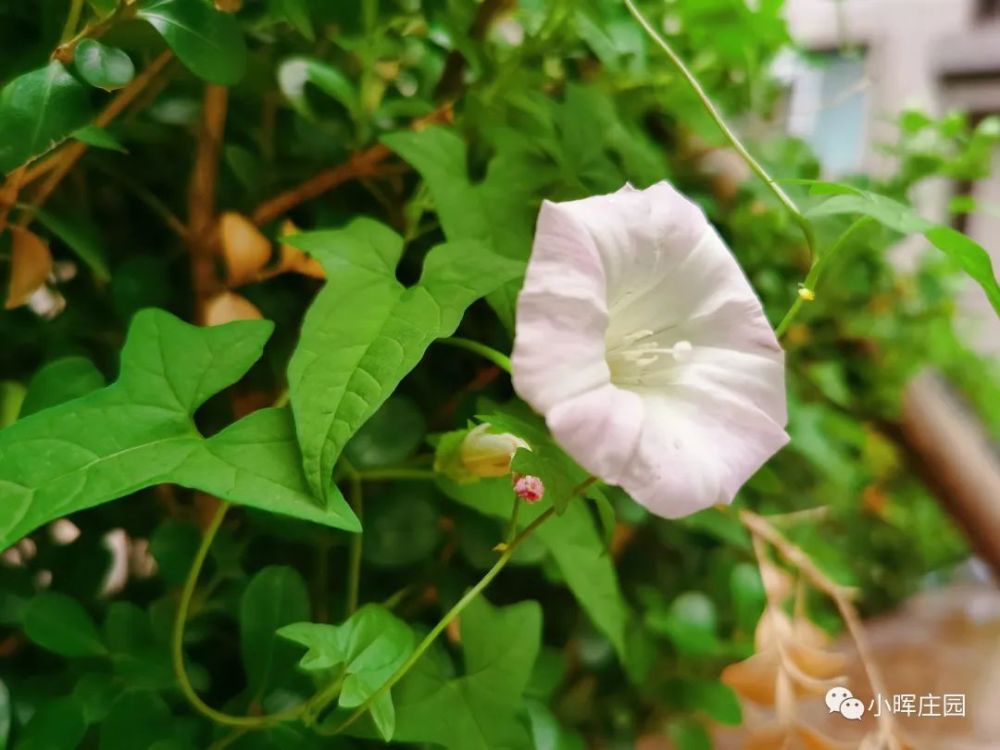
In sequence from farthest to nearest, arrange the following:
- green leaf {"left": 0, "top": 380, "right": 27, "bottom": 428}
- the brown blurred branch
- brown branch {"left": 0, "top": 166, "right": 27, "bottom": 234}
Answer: the brown blurred branch → green leaf {"left": 0, "top": 380, "right": 27, "bottom": 428} → brown branch {"left": 0, "top": 166, "right": 27, "bottom": 234}

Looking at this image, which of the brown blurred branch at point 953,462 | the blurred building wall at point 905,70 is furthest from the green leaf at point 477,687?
the blurred building wall at point 905,70

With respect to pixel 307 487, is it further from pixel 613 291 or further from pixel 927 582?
pixel 927 582

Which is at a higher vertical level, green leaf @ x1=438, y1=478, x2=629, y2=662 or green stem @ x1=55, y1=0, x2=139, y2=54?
green stem @ x1=55, y1=0, x2=139, y2=54

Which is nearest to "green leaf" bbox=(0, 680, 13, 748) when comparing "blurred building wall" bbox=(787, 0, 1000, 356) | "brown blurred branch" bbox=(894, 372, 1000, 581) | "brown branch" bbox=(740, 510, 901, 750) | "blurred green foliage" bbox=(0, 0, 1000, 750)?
"blurred green foliage" bbox=(0, 0, 1000, 750)

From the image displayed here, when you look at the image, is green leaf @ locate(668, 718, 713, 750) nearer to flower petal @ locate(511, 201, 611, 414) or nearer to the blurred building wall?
flower petal @ locate(511, 201, 611, 414)

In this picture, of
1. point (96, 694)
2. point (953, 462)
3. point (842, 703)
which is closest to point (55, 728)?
point (96, 694)

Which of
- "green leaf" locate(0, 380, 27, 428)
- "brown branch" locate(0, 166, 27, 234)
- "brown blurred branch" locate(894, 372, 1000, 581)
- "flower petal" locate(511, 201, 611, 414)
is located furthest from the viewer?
"brown blurred branch" locate(894, 372, 1000, 581)

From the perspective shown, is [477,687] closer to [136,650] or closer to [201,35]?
[136,650]

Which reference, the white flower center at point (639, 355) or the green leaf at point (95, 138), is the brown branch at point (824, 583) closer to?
the white flower center at point (639, 355)
